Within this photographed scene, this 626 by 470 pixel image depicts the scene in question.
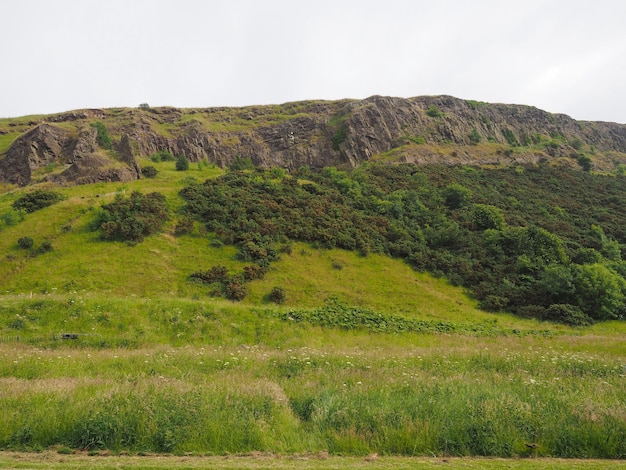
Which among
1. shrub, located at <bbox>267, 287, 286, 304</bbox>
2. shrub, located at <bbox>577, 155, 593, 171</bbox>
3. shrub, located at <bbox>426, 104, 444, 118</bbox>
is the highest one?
shrub, located at <bbox>426, 104, 444, 118</bbox>

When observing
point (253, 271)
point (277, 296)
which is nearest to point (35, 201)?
point (253, 271)

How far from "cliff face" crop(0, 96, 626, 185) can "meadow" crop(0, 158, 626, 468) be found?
49613 mm

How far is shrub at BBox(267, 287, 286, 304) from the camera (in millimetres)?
26950

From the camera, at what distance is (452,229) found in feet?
138

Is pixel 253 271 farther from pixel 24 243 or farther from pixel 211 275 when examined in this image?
pixel 24 243

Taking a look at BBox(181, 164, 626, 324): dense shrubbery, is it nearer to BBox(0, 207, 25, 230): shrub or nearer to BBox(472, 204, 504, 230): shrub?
BBox(472, 204, 504, 230): shrub

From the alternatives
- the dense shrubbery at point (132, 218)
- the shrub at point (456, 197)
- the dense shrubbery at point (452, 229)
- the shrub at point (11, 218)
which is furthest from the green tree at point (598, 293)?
the shrub at point (11, 218)

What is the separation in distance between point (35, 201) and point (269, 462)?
40.2 metres

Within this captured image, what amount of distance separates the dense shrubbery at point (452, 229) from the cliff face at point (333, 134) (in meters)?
23.6

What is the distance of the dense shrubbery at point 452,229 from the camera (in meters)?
32.2

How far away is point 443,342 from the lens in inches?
856

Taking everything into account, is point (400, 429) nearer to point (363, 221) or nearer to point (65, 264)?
point (65, 264)

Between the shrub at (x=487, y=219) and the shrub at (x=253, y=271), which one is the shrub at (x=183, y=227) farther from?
the shrub at (x=487, y=219)

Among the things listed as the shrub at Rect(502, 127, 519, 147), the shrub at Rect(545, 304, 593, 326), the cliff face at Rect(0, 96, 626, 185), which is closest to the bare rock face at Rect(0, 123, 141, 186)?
the cliff face at Rect(0, 96, 626, 185)
